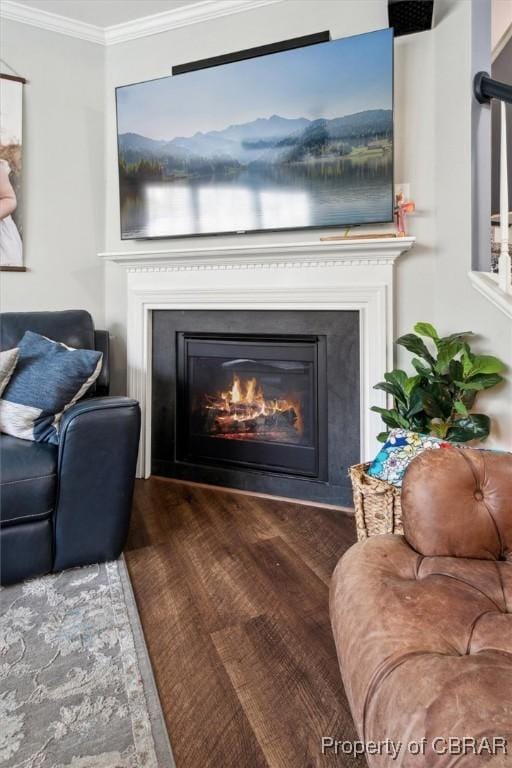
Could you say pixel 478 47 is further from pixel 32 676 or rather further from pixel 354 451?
pixel 32 676

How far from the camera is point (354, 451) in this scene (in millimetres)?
2199

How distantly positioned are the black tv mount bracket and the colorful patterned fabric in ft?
4.19

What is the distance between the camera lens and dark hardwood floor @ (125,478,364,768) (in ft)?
3.24

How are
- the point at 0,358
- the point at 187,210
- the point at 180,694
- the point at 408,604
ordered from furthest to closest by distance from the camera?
the point at 187,210 → the point at 0,358 → the point at 180,694 → the point at 408,604

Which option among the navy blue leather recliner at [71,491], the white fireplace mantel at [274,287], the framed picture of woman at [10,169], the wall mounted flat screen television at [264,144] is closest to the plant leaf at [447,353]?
the white fireplace mantel at [274,287]

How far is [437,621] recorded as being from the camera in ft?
2.36

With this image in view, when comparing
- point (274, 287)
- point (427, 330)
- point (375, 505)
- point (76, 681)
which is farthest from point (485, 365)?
point (76, 681)

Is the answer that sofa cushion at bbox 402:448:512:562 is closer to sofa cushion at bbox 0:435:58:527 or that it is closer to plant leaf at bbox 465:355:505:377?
plant leaf at bbox 465:355:505:377

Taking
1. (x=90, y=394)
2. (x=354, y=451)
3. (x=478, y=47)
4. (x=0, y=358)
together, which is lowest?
(x=354, y=451)

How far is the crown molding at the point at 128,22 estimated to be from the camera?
94.1 inches

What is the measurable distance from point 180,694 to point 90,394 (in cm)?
131

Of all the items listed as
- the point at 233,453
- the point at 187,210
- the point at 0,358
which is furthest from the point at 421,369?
the point at 0,358

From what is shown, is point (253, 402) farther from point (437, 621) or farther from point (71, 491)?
point (437, 621)

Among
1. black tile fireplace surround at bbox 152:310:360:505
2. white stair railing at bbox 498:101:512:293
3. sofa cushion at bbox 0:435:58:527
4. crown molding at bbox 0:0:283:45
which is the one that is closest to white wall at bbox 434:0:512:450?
white stair railing at bbox 498:101:512:293
